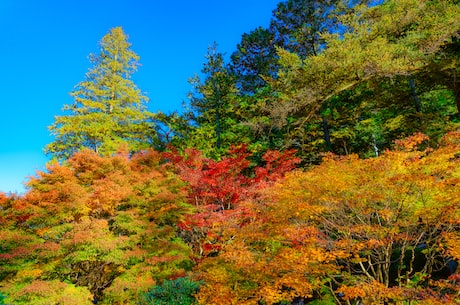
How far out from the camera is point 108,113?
1748 centimetres

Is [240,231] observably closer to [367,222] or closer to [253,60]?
[367,222]

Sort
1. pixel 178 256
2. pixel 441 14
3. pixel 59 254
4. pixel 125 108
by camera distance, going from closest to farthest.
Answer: pixel 59 254, pixel 178 256, pixel 441 14, pixel 125 108

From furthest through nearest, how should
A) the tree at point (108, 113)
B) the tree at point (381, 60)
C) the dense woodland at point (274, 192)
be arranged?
the tree at point (108, 113) → the tree at point (381, 60) → the dense woodland at point (274, 192)

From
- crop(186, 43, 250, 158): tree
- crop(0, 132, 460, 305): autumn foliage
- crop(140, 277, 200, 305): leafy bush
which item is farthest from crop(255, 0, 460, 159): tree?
crop(140, 277, 200, 305): leafy bush

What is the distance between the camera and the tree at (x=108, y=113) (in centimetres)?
1595

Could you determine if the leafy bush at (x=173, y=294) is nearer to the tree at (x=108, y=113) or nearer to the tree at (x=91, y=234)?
the tree at (x=91, y=234)

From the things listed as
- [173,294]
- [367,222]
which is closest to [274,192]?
[367,222]

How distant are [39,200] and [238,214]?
21.0ft

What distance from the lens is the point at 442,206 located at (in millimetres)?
5527

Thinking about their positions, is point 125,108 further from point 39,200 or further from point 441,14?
point 441,14

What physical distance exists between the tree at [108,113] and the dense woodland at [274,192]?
84mm

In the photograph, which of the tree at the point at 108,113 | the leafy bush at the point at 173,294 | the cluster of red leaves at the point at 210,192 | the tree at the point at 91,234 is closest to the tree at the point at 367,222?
the leafy bush at the point at 173,294

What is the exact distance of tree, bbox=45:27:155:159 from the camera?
15945 millimetres

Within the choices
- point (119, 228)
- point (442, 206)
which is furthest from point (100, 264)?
point (442, 206)
